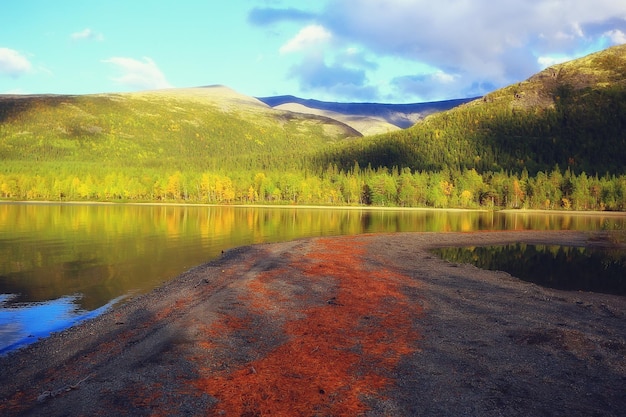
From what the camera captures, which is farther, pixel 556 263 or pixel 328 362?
pixel 556 263

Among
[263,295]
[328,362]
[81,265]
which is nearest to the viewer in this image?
[328,362]

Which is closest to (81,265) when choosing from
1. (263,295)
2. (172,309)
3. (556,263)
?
(172,309)

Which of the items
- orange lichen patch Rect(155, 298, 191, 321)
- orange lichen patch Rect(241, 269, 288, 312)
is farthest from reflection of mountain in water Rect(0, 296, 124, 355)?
orange lichen patch Rect(241, 269, 288, 312)

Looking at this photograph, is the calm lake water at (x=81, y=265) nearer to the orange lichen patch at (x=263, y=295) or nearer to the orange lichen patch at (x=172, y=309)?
the orange lichen patch at (x=172, y=309)

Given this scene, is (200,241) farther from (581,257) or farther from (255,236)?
(581,257)

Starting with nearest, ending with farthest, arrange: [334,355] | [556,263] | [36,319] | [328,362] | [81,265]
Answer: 1. [328,362]
2. [334,355]
3. [36,319]
4. [81,265]
5. [556,263]

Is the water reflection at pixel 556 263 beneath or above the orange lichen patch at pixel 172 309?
beneath

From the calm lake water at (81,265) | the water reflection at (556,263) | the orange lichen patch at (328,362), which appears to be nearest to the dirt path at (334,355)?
the orange lichen patch at (328,362)

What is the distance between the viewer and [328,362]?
15492mm

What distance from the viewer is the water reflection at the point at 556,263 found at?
35281 millimetres

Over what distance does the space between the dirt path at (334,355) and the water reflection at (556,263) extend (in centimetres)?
605

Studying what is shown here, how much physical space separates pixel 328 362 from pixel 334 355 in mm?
780

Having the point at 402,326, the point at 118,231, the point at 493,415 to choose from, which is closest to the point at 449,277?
the point at 402,326

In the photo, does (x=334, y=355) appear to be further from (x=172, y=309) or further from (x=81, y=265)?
(x=81, y=265)
